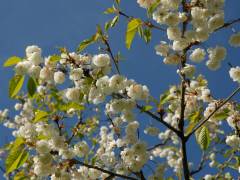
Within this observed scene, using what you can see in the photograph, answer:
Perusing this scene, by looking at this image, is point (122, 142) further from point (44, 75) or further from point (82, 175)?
point (44, 75)

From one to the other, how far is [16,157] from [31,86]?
573 millimetres

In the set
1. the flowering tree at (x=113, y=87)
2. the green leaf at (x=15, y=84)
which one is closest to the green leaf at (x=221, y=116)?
the flowering tree at (x=113, y=87)

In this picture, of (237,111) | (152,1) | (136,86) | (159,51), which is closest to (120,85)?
(136,86)

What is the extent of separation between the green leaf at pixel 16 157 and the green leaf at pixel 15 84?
38 cm

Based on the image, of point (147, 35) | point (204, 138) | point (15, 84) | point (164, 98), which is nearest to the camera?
point (15, 84)

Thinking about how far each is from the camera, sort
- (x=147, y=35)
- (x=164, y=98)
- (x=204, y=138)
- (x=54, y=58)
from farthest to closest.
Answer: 1. (x=164, y=98)
2. (x=204, y=138)
3. (x=147, y=35)
4. (x=54, y=58)

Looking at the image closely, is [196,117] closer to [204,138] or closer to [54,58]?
[204,138]

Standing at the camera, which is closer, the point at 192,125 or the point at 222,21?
the point at 222,21

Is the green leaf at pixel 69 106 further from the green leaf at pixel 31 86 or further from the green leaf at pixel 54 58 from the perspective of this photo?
the green leaf at pixel 54 58

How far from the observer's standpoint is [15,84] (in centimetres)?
341

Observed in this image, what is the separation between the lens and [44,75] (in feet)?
12.0

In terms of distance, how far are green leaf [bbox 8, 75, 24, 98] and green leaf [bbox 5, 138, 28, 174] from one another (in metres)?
0.38

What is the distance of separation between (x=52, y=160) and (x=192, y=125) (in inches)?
55.5

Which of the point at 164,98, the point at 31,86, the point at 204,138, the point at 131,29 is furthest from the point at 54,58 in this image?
the point at 204,138
